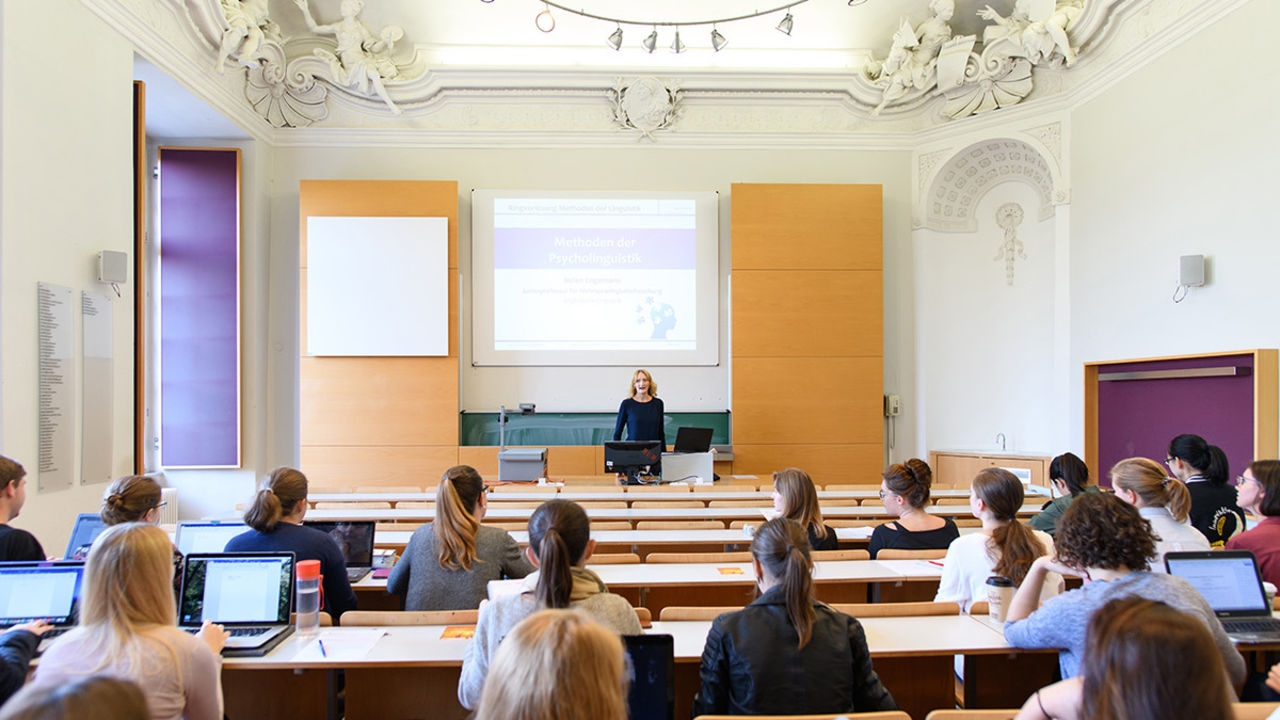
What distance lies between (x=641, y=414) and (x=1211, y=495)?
4197mm

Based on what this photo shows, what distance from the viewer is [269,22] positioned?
7.36 metres

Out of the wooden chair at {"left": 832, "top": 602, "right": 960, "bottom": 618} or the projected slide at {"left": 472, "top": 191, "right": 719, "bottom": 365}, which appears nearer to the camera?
the wooden chair at {"left": 832, "top": 602, "right": 960, "bottom": 618}

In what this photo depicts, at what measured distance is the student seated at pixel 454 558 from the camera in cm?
263

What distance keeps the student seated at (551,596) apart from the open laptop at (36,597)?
4.32 feet

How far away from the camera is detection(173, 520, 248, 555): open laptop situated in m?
3.11

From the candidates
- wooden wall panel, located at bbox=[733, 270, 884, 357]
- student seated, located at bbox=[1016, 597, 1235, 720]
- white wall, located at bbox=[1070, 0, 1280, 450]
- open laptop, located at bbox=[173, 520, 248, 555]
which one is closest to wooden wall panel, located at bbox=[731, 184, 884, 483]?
wooden wall panel, located at bbox=[733, 270, 884, 357]

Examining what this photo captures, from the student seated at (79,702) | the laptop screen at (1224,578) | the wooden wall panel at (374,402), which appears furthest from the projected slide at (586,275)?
the student seated at (79,702)

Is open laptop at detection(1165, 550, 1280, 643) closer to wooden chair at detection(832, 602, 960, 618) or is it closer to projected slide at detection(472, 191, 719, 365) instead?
wooden chair at detection(832, 602, 960, 618)

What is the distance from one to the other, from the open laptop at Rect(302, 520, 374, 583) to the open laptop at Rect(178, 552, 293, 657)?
3.09 feet

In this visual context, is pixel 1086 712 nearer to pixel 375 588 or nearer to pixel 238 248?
pixel 375 588

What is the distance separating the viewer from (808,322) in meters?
7.90

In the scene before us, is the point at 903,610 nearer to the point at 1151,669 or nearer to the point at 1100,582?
the point at 1100,582

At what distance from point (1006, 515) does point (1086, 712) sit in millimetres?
1590

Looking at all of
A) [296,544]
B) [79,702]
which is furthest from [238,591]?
[79,702]
